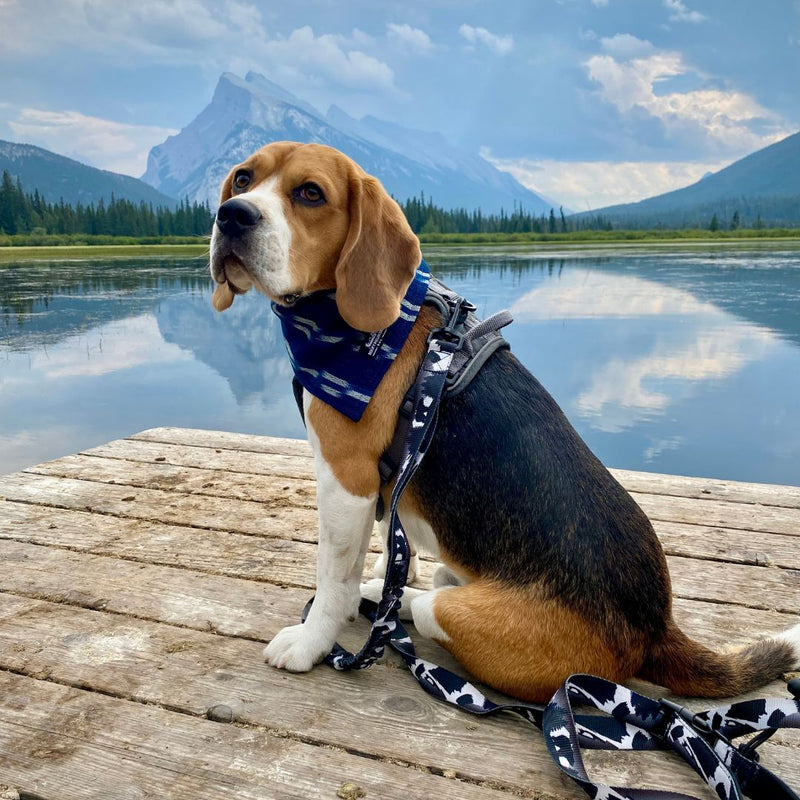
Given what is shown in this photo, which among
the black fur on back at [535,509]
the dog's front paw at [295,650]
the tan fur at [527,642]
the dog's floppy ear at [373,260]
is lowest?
the dog's front paw at [295,650]

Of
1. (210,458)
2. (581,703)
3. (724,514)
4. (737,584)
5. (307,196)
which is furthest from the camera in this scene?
(210,458)

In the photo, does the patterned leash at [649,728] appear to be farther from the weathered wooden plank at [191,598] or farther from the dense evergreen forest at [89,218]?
the dense evergreen forest at [89,218]

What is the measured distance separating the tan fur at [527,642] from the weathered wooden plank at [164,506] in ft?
4.39

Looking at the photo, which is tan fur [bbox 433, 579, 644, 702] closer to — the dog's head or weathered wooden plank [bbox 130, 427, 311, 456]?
the dog's head

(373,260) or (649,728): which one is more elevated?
(373,260)

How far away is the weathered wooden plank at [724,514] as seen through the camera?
3410mm

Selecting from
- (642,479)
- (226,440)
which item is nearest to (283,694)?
(642,479)

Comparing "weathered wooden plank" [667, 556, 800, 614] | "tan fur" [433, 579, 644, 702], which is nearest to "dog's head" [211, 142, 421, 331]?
"tan fur" [433, 579, 644, 702]

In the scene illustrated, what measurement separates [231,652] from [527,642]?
3.35 feet

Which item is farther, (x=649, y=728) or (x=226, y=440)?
(x=226, y=440)

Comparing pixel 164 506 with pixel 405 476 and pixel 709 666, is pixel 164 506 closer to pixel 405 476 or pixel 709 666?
pixel 405 476

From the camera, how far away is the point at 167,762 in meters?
1.81

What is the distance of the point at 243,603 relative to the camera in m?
2.64

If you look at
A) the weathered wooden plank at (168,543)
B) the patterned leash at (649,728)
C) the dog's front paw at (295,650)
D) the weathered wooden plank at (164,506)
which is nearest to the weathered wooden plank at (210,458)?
the weathered wooden plank at (164,506)
